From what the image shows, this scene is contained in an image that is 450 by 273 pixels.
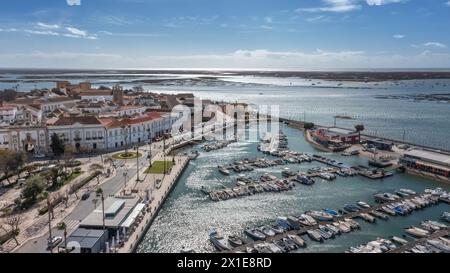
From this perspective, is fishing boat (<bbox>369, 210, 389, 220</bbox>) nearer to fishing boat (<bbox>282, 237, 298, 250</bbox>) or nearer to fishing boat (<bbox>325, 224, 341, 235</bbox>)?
fishing boat (<bbox>325, 224, 341, 235</bbox>)

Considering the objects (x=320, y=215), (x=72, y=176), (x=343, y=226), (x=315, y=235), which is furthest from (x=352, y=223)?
(x=72, y=176)

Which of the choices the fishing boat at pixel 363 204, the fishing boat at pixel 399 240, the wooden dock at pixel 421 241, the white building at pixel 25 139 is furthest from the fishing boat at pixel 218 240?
the white building at pixel 25 139

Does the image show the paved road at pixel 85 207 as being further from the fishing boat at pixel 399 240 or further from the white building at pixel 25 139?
the fishing boat at pixel 399 240

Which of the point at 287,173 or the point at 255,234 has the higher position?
the point at 287,173

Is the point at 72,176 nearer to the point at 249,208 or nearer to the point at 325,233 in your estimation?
the point at 249,208

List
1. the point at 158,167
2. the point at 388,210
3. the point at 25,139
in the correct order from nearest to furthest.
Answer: the point at 388,210, the point at 158,167, the point at 25,139
